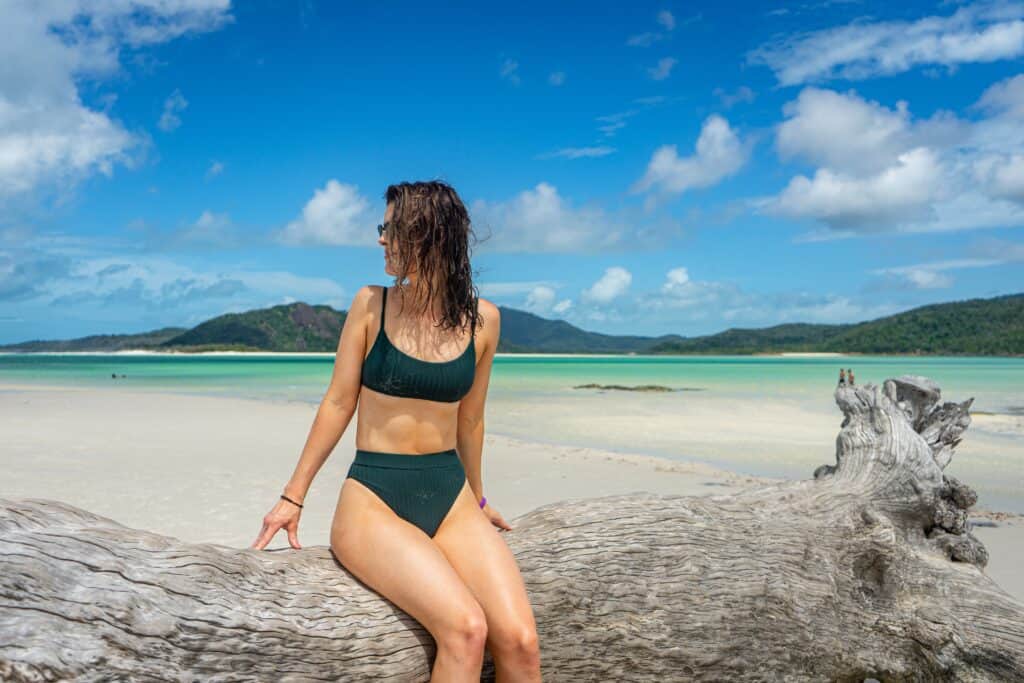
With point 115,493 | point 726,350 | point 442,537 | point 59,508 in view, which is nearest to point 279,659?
point 442,537

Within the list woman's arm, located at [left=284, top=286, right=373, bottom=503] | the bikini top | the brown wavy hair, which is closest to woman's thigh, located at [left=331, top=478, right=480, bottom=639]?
woman's arm, located at [left=284, top=286, right=373, bottom=503]

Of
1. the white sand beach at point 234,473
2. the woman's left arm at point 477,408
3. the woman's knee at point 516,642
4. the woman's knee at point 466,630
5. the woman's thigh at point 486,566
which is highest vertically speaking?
the woman's left arm at point 477,408

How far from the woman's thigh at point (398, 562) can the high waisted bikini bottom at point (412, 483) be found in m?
0.04

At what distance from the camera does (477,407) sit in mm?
4020

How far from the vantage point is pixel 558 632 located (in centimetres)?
391

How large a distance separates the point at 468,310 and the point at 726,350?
578 ft

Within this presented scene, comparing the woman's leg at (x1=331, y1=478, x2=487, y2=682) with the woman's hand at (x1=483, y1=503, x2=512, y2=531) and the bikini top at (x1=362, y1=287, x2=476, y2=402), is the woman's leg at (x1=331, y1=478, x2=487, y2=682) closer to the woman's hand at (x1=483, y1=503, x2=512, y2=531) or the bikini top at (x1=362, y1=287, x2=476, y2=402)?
the bikini top at (x1=362, y1=287, x2=476, y2=402)

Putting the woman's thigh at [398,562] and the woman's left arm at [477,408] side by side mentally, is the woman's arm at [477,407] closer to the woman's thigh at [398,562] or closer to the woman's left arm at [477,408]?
the woman's left arm at [477,408]

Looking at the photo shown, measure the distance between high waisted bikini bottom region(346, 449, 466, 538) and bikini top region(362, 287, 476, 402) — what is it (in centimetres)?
30

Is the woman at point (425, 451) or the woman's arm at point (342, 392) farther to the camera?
the woman's arm at point (342, 392)

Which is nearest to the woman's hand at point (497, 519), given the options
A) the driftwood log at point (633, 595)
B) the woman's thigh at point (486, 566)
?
the driftwood log at point (633, 595)

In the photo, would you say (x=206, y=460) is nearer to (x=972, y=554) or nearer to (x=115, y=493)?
(x=115, y=493)

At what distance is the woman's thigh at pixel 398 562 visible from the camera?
311cm

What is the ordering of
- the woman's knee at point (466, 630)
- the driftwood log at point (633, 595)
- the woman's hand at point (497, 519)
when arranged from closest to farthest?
the driftwood log at point (633, 595), the woman's knee at point (466, 630), the woman's hand at point (497, 519)
